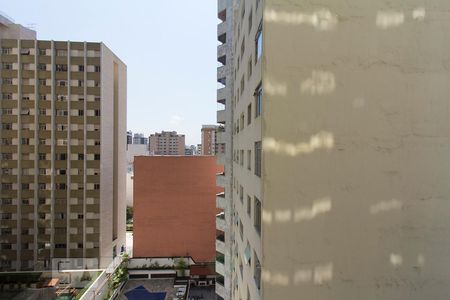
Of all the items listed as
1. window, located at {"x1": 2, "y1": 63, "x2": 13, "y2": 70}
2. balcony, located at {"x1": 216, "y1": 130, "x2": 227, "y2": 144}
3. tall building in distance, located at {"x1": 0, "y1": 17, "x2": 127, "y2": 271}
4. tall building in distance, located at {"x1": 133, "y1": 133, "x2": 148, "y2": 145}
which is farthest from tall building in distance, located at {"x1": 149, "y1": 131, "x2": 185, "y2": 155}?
balcony, located at {"x1": 216, "y1": 130, "x2": 227, "y2": 144}

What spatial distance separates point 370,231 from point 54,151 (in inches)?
1681

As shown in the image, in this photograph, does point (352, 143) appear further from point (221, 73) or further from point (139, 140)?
point (139, 140)

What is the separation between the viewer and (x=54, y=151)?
39438 millimetres

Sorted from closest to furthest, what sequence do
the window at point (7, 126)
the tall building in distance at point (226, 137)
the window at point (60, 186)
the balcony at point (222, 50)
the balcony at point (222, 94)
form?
the tall building in distance at point (226, 137)
the balcony at point (222, 94)
the balcony at point (222, 50)
the window at point (7, 126)
the window at point (60, 186)

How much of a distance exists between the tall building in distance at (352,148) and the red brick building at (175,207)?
3425cm

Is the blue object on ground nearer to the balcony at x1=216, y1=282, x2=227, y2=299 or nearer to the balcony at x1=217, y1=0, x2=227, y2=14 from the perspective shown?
the balcony at x1=216, y1=282, x2=227, y2=299

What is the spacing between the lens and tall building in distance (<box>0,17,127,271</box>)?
3875cm

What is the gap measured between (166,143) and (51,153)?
90518mm

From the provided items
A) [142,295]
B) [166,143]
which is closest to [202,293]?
[142,295]

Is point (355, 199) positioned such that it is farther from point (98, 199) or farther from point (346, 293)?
point (98, 199)

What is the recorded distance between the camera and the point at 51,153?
39.2 metres

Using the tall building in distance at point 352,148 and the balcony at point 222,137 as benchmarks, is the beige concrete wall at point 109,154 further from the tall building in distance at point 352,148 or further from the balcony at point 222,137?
the tall building in distance at point 352,148

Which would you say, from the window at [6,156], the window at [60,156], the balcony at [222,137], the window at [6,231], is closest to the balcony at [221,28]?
the balcony at [222,137]

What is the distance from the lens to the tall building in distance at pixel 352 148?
704 cm
